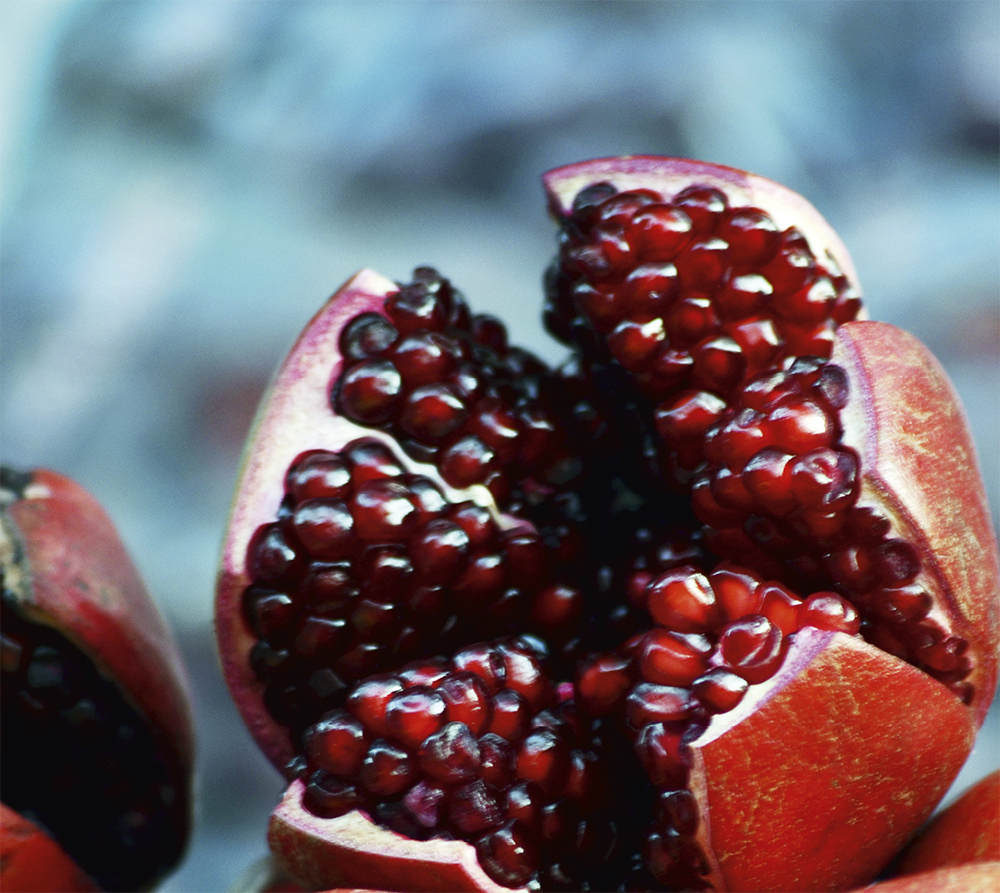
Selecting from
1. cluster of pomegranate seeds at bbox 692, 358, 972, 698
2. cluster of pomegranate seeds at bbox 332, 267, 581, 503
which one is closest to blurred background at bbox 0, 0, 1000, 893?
cluster of pomegranate seeds at bbox 332, 267, 581, 503

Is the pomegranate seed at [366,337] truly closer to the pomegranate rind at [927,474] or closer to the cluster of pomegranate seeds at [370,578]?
the cluster of pomegranate seeds at [370,578]

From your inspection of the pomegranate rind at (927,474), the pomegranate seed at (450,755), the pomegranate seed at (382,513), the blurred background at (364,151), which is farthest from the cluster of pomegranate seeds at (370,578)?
the blurred background at (364,151)

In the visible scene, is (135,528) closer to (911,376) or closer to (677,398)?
(677,398)

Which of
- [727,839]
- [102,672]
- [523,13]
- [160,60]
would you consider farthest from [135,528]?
[727,839]

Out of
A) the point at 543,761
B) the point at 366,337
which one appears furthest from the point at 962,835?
the point at 366,337

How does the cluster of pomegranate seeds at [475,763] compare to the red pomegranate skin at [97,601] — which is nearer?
the cluster of pomegranate seeds at [475,763]

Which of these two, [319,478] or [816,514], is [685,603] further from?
[319,478]
